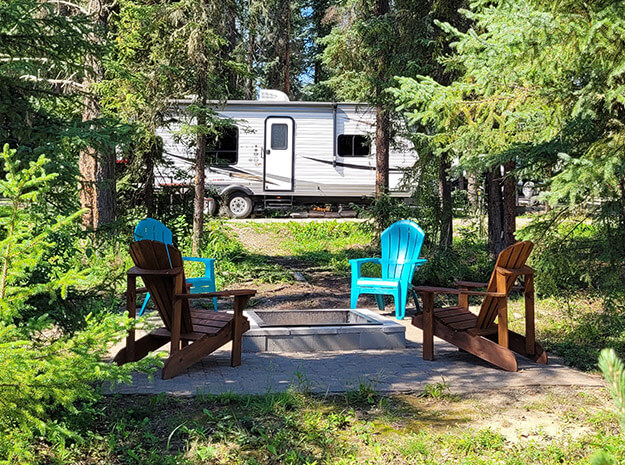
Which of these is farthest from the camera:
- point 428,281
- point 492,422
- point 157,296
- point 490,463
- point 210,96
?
point 210,96

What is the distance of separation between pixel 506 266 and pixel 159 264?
247cm

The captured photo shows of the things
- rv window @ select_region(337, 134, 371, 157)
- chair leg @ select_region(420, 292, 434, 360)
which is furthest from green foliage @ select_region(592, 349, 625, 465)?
rv window @ select_region(337, 134, 371, 157)

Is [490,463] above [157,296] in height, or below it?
below

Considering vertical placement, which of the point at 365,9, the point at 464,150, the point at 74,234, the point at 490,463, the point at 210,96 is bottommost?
the point at 490,463

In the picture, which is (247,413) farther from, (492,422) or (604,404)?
(604,404)

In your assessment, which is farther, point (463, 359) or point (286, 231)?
point (286, 231)

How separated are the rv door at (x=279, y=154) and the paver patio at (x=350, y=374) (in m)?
11.2

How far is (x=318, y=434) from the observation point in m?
3.50

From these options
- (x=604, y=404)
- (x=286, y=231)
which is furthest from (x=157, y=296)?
(x=286, y=231)

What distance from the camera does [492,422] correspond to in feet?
12.5

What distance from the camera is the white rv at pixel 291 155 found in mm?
16328

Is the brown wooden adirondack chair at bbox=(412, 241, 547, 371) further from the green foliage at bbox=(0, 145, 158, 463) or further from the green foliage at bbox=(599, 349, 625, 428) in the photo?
the green foliage at bbox=(599, 349, 625, 428)

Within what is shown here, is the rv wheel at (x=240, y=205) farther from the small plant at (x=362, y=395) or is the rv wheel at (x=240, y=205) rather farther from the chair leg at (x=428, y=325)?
the small plant at (x=362, y=395)

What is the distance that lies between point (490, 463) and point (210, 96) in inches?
326
